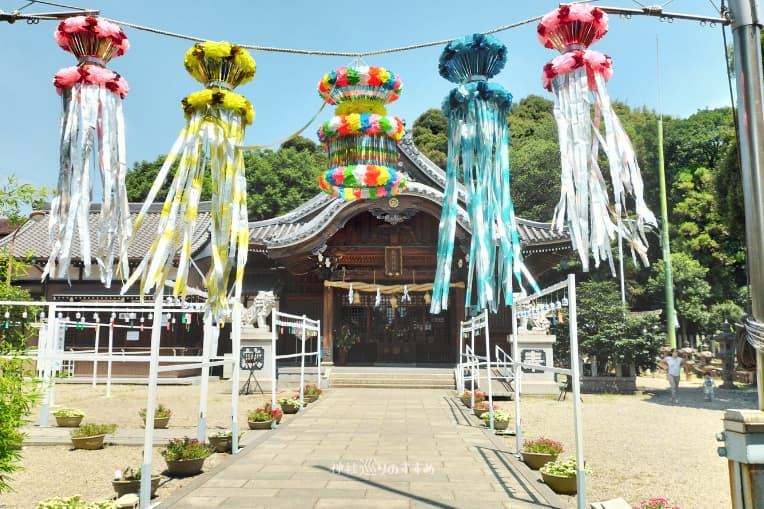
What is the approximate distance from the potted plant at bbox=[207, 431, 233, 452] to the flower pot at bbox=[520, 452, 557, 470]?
410cm

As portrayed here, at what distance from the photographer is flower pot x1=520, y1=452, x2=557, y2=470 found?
252 inches

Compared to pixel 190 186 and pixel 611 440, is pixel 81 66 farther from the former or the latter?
pixel 611 440

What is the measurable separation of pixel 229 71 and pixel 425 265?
15.0 meters

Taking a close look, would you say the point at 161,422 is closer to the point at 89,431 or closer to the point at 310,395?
the point at 89,431

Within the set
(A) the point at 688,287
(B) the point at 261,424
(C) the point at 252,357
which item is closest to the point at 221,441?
(B) the point at 261,424

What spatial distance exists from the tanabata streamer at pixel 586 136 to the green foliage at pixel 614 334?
14.2 m

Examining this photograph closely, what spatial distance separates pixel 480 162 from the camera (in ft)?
15.3

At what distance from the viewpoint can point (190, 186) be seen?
459 centimetres

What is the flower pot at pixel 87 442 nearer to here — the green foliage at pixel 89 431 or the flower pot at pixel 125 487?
the green foliage at pixel 89 431

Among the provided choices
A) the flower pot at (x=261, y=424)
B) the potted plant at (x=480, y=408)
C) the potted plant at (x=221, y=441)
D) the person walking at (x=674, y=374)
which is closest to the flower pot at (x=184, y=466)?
the potted plant at (x=221, y=441)

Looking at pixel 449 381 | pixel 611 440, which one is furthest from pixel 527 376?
pixel 611 440

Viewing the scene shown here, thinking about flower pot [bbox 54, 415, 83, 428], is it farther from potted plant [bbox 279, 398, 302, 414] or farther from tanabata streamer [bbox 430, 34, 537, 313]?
tanabata streamer [bbox 430, 34, 537, 313]

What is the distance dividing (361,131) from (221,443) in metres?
4.85

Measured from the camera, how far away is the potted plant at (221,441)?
7.18 m
